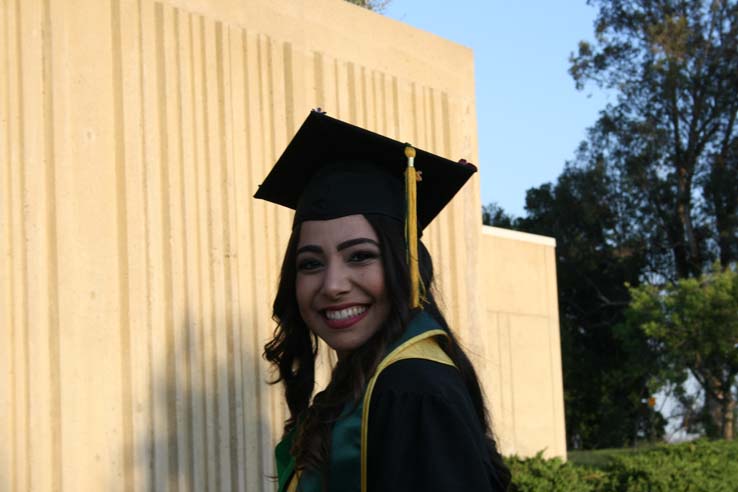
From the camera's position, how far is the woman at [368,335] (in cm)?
209

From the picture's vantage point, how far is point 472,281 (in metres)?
8.10

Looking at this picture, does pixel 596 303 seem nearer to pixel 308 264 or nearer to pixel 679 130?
pixel 679 130

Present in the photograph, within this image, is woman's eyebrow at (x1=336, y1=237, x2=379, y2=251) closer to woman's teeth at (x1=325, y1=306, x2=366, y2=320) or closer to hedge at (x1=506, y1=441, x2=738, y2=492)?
woman's teeth at (x1=325, y1=306, x2=366, y2=320)

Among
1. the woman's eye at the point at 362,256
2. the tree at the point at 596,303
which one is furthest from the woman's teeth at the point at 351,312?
the tree at the point at 596,303

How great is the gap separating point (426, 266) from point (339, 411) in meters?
0.46

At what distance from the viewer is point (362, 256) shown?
2.50 meters

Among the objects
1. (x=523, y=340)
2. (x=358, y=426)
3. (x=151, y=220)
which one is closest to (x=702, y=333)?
(x=523, y=340)

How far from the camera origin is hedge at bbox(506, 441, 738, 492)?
334 inches

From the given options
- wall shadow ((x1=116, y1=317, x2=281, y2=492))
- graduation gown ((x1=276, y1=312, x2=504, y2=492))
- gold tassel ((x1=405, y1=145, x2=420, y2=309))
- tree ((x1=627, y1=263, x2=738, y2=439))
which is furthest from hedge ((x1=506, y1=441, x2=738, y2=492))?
tree ((x1=627, y1=263, x2=738, y2=439))

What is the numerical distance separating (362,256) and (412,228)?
0.43 ft

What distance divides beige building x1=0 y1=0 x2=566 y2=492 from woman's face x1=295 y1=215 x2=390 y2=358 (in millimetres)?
2443

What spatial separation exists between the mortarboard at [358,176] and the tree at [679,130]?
30261 millimetres

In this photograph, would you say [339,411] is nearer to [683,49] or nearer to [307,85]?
[307,85]

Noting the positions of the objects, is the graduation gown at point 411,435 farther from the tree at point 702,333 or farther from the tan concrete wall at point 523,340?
the tree at point 702,333
